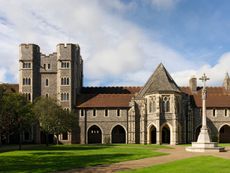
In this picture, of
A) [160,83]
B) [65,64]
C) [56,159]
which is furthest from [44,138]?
[56,159]

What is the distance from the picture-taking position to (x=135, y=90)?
7719 centimetres

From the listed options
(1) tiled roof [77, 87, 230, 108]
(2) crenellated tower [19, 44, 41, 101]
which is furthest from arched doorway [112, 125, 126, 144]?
(2) crenellated tower [19, 44, 41, 101]

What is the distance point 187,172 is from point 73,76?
2010 inches

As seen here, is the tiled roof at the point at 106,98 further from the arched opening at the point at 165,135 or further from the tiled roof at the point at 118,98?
the arched opening at the point at 165,135

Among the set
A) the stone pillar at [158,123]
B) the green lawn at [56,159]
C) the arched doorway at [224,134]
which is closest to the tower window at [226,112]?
the arched doorway at [224,134]

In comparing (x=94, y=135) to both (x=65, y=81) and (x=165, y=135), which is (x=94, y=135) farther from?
(x=165, y=135)

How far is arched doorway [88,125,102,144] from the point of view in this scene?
71.0 m

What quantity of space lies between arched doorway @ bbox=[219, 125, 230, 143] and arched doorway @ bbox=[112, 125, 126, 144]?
18.6 metres

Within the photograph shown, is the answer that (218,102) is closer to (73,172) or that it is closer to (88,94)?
(88,94)

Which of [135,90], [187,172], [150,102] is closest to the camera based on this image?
[187,172]

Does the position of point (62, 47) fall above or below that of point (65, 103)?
above

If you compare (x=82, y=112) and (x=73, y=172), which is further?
(x=82, y=112)

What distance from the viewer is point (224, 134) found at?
7219cm

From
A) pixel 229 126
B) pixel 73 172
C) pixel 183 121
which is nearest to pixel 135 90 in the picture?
pixel 183 121
